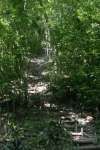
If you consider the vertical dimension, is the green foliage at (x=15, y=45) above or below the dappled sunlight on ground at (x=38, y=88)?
above

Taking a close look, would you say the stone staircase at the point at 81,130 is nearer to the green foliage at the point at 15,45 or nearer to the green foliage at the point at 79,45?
the green foliage at the point at 79,45

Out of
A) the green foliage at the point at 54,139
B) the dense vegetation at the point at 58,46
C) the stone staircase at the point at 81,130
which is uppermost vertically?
the dense vegetation at the point at 58,46

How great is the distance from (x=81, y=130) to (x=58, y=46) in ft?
6.76

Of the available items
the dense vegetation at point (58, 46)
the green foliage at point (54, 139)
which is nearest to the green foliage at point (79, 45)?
the dense vegetation at point (58, 46)

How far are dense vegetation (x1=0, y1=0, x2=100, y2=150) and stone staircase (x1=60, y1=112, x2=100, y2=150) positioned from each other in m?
0.45

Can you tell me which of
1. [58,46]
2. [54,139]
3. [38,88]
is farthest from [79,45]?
[54,139]

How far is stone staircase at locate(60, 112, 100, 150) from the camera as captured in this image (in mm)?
7090

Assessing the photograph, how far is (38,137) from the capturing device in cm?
694

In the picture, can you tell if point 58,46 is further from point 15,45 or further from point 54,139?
point 54,139

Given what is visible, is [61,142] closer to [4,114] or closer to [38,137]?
[38,137]

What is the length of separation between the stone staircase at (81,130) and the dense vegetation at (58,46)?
447mm

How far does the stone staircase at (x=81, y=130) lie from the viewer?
709cm

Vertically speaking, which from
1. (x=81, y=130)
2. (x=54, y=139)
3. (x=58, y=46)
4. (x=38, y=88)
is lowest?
(x=81, y=130)

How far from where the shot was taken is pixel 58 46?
8.71m
